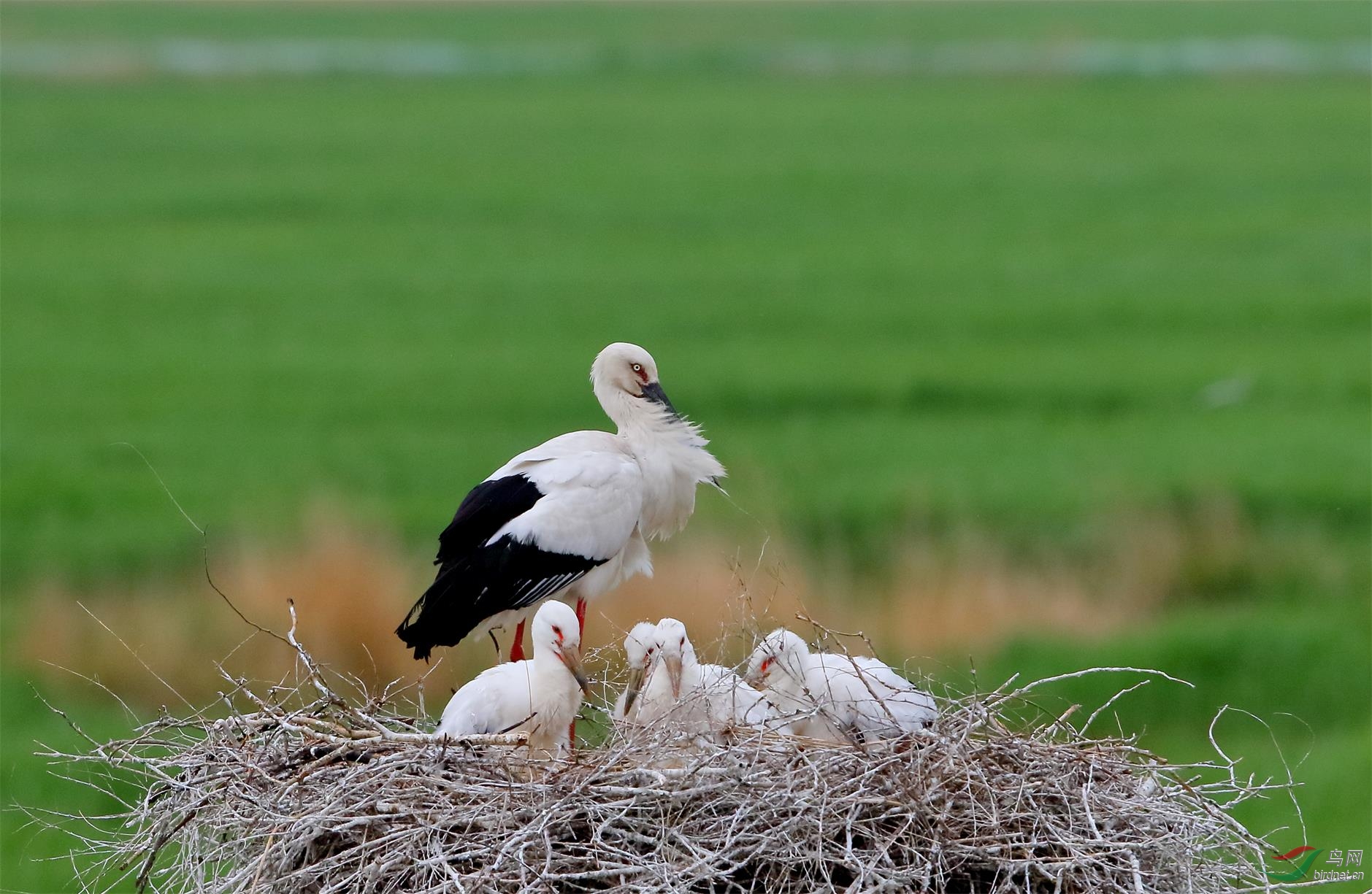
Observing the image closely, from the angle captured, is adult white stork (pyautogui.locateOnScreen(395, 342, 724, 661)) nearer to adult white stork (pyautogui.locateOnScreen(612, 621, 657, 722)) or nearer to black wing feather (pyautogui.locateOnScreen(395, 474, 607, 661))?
black wing feather (pyautogui.locateOnScreen(395, 474, 607, 661))

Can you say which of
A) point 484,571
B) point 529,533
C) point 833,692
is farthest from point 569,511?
point 833,692

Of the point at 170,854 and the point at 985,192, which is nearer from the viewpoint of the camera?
the point at 170,854

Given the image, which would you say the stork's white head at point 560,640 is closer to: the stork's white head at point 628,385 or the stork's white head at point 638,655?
the stork's white head at point 638,655

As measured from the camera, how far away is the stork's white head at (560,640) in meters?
5.49

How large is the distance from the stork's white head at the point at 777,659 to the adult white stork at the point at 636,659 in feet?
1.15

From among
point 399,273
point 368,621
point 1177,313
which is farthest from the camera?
point 399,273

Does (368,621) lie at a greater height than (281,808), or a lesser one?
lesser

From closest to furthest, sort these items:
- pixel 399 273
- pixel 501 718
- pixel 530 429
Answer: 1. pixel 501 718
2. pixel 530 429
3. pixel 399 273

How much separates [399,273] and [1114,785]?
939 inches

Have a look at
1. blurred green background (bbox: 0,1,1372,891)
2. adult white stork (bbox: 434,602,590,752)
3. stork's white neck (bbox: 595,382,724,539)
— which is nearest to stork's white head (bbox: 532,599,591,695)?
adult white stork (bbox: 434,602,590,752)

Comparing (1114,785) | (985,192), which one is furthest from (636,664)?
(985,192)

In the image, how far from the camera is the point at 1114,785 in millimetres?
4895

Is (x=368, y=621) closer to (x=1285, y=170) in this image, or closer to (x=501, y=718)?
(x=501, y=718)

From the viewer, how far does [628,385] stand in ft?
21.6
